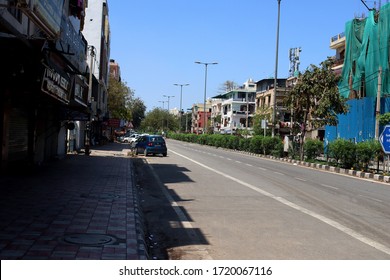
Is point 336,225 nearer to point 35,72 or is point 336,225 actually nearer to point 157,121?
point 35,72

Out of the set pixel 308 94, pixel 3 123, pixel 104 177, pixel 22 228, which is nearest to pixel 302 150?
pixel 308 94

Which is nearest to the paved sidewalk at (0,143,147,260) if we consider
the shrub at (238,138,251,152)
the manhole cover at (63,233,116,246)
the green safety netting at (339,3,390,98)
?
the manhole cover at (63,233,116,246)

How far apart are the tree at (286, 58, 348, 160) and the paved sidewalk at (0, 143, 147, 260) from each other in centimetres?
2282

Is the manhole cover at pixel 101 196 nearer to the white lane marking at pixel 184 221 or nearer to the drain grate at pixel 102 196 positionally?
the drain grate at pixel 102 196

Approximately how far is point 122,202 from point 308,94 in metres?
26.9

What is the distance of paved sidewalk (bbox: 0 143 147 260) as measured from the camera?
6160mm

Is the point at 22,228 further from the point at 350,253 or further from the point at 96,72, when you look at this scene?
the point at 96,72

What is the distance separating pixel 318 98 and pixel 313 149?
12.3ft

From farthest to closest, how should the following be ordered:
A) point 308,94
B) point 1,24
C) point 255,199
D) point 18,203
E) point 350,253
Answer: point 308,94
point 255,199
point 18,203
point 1,24
point 350,253

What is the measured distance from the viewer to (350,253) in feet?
23.2

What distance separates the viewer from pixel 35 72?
10.6 meters

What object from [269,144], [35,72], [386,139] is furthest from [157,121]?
[35,72]

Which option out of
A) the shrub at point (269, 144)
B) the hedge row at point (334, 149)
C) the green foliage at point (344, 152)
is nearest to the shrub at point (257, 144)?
the hedge row at point (334, 149)

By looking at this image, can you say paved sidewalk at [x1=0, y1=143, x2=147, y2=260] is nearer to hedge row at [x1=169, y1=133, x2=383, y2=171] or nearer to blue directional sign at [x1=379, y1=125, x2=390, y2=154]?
blue directional sign at [x1=379, y1=125, x2=390, y2=154]
